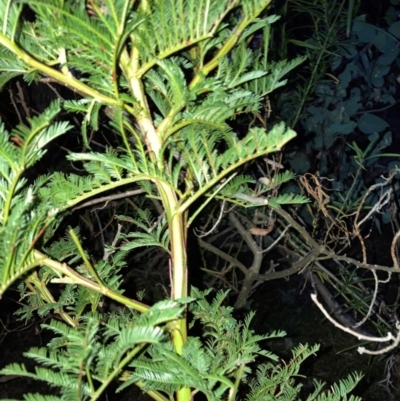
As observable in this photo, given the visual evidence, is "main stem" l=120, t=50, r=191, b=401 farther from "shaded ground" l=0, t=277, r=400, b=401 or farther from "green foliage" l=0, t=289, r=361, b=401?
"shaded ground" l=0, t=277, r=400, b=401

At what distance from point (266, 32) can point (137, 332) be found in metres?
0.34

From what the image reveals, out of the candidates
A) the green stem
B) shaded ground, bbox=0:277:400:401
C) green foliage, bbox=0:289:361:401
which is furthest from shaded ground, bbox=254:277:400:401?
the green stem

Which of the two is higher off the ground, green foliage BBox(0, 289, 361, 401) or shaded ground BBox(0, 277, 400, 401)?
green foliage BBox(0, 289, 361, 401)

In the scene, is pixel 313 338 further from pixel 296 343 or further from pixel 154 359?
pixel 154 359

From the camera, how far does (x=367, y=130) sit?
1.65 metres

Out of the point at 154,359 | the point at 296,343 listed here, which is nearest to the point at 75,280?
the point at 154,359

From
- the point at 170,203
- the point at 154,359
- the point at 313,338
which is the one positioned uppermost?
the point at 170,203

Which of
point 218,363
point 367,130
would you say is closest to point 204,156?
point 218,363

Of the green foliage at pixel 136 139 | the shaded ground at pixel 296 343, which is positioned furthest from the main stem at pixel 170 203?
Result: the shaded ground at pixel 296 343

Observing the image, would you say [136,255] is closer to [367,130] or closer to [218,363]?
[367,130]

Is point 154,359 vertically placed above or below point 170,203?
below

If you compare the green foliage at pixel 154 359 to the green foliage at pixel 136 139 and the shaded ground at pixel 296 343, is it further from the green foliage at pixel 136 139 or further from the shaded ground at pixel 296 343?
the shaded ground at pixel 296 343

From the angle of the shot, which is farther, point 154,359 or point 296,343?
point 296,343

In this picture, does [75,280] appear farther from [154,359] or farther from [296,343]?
[296,343]
